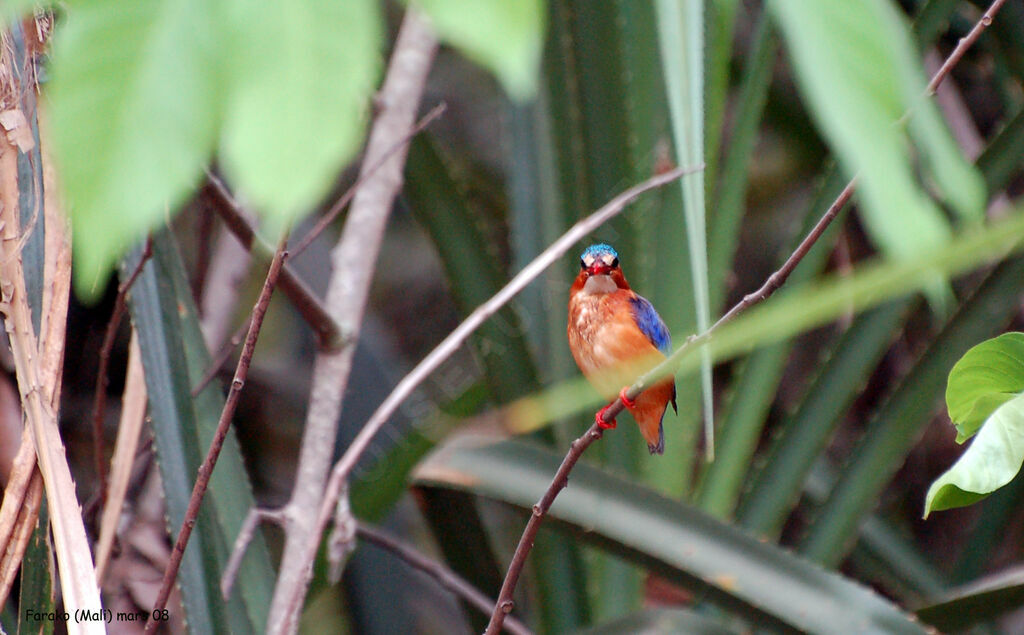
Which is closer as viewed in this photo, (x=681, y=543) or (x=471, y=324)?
(x=471, y=324)

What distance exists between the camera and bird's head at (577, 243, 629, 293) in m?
1.51

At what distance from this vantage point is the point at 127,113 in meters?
0.33

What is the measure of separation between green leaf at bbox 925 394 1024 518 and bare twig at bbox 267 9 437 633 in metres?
0.81

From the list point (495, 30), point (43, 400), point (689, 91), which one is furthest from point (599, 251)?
point (495, 30)

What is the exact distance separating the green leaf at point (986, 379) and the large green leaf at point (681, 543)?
1.41 ft

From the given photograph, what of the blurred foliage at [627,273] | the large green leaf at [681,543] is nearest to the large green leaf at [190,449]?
the blurred foliage at [627,273]

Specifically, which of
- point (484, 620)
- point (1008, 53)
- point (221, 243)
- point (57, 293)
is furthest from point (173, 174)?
point (1008, 53)

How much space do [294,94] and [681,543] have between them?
3.59 feet

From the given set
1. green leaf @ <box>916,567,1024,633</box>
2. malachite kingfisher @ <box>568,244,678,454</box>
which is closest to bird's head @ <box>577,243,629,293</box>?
malachite kingfisher @ <box>568,244,678,454</box>

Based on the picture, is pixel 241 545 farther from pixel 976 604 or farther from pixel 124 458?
pixel 976 604

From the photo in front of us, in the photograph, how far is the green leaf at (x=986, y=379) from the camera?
89 cm

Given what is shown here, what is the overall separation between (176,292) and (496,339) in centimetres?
60

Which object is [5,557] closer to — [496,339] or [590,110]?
[496,339]

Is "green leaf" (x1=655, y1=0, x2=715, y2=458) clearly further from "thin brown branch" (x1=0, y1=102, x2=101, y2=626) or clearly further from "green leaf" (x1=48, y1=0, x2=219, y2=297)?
"thin brown branch" (x1=0, y1=102, x2=101, y2=626)
